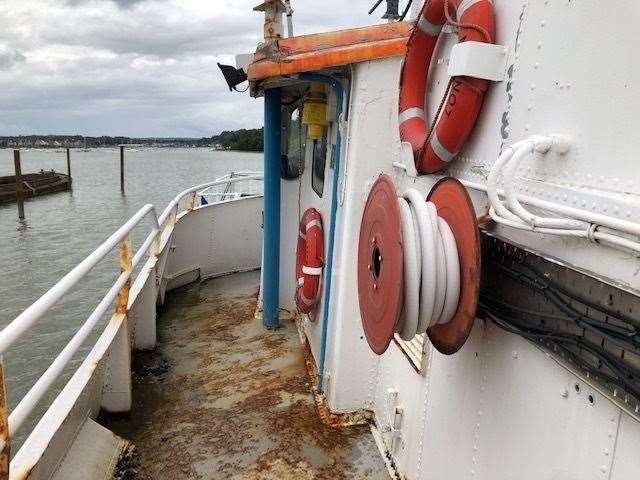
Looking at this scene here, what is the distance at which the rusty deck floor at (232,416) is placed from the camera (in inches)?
127

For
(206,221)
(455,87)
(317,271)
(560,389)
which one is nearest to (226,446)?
(317,271)

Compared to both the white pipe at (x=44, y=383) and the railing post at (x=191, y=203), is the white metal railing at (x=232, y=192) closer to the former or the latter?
the railing post at (x=191, y=203)

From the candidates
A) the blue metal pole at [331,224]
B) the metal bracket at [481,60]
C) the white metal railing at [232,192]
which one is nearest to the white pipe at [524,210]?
the metal bracket at [481,60]

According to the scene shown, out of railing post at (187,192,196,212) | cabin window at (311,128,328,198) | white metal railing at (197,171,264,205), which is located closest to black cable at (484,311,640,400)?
cabin window at (311,128,328,198)

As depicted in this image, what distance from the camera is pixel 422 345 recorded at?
2.88 m

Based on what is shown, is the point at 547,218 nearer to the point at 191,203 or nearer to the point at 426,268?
the point at 426,268

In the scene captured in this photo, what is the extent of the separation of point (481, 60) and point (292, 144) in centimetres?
361

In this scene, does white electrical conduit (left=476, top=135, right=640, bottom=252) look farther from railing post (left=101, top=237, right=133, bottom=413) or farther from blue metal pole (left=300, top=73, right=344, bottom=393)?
railing post (left=101, top=237, right=133, bottom=413)

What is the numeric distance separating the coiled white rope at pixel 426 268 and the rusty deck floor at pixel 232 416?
5.68 ft

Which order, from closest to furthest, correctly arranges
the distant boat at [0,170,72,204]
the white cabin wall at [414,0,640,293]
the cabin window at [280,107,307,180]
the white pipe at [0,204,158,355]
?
the white cabin wall at [414,0,640,293], the white pipe at [0,204,158,355], the cabin window at [280,107,307,180], the distant boat at [0,170,72,204]

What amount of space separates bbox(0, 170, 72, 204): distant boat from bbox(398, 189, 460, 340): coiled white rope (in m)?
32.0

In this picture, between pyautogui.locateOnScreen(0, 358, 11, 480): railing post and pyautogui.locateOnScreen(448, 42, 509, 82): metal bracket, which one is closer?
pyautogui.locateOnScreen(0, 358, 11, 480): railing post

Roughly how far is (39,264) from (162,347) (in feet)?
43.8

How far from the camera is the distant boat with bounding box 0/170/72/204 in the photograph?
29.0 m
